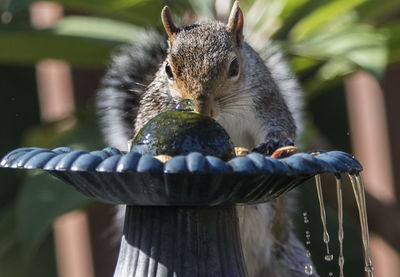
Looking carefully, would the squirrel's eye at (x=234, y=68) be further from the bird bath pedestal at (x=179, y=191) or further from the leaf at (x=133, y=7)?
the leaf at (x=133, y=7)

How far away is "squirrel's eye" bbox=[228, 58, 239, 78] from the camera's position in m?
1.22

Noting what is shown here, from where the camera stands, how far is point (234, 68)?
1231mm

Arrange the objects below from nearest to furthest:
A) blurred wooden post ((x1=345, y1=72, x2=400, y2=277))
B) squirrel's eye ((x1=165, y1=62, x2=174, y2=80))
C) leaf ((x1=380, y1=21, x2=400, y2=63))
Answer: squirrel's eye ((x1=165, y1=62, x2=174, y2=80)) → leaf ((x1=380, y1=21, x2=400, y2=63)) → blurred wooden post ((x1=345, y1=72, x2=400, y2=277))

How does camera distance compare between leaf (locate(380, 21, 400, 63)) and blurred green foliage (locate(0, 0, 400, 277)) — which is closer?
blurred green foliage (locate(0, 0, 400, 277))

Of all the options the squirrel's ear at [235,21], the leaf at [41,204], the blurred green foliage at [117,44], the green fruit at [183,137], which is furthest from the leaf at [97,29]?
the green fruit at [183,137]

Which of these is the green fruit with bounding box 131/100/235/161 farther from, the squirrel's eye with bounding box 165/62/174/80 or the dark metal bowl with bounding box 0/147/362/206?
the squirrel's eye with bounding box 165/62/174/80

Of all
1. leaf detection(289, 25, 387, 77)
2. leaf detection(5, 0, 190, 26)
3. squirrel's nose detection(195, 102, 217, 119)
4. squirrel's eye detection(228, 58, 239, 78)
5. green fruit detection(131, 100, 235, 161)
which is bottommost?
green fruit detection(131, 100, 235, 161)

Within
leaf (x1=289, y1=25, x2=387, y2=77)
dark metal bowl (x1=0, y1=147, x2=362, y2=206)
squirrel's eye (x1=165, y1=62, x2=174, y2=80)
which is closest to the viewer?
dark metal bowl (x1=0, y1=147, x2=362, y2=206)

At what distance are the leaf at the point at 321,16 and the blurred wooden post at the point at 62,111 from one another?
88cm

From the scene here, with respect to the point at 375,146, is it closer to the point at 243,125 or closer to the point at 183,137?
the point at 243,125

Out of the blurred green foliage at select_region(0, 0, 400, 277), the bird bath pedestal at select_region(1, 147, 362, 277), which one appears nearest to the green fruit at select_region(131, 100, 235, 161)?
the bird bath pedestal at select_region(1, 147, 362, 277)

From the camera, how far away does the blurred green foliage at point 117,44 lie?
160cm

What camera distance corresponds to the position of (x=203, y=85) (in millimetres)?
1123

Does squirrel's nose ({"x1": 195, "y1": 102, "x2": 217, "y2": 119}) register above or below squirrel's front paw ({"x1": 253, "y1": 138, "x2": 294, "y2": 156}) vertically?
above
